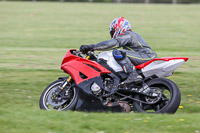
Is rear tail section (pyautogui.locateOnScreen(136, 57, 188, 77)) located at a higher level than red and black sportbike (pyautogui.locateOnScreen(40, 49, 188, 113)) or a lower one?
higher

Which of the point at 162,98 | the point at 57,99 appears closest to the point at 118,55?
the point at 162,98

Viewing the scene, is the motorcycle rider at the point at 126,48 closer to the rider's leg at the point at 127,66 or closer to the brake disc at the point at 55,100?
the rider's leg at the point at 127,66

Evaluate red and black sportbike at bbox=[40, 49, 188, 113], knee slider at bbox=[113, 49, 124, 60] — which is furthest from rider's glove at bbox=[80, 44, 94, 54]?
knee slider at bbox=[113, 49, 124, 60]

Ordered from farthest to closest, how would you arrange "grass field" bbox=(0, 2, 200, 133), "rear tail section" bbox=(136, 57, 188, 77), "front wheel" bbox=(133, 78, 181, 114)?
"rear tail section" bbox=(136, 57, 188, 77) → "front wheel" bbox=(133, 78, 181, 114) → "grass field" bbox=(0, 2, 200, 133)

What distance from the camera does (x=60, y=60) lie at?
45.0 feet

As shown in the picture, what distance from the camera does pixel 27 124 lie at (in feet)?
19.5

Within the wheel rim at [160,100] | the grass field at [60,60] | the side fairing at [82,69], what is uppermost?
the side fairing at [82,69]

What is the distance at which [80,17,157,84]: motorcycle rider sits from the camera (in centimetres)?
709

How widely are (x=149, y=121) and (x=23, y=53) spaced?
10.0m

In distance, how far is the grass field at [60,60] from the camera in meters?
5.95

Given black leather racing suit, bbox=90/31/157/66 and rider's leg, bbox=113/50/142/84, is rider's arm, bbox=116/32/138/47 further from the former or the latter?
rider's leg, bbox=113/50/142/84

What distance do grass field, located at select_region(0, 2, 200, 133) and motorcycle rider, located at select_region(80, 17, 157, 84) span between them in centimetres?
91

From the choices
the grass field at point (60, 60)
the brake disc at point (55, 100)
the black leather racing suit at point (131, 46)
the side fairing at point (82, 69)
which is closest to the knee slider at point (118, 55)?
the black leather racing suit at point (131, 46)

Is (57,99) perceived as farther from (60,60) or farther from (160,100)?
(60,60)
